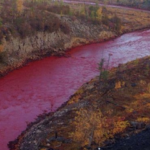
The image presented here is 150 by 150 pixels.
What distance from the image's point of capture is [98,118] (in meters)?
17.3

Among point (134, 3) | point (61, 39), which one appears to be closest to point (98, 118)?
point (61, 39)

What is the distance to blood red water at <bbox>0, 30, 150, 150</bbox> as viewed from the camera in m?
23.0

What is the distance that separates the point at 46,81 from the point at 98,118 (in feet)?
43.4

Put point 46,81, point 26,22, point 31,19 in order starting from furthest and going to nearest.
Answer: point 31,19, point 26,22, point 46,81

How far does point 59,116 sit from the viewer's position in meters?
22.0

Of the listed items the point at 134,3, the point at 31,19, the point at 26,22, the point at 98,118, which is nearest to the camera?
the point at 98,118

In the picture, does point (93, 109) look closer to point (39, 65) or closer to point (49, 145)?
point (49, 145)

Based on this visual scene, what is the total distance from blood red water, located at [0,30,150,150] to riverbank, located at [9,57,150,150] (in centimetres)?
135

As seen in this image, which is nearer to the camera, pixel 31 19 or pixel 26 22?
pixel 26 22

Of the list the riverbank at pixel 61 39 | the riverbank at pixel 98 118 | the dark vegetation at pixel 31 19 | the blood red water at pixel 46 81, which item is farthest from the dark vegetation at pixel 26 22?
the riverbank at pixel 98 118

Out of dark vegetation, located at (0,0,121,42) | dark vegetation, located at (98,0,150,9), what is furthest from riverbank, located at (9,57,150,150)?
dark vegetation, located at (98,0,150,9)

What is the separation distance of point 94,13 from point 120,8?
19533mm

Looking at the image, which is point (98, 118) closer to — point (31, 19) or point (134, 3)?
point (31, 19)

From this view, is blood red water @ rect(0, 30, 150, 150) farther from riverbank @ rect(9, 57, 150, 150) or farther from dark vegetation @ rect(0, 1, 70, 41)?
dark vegetation @ rect(0, 1, 70, 41)
